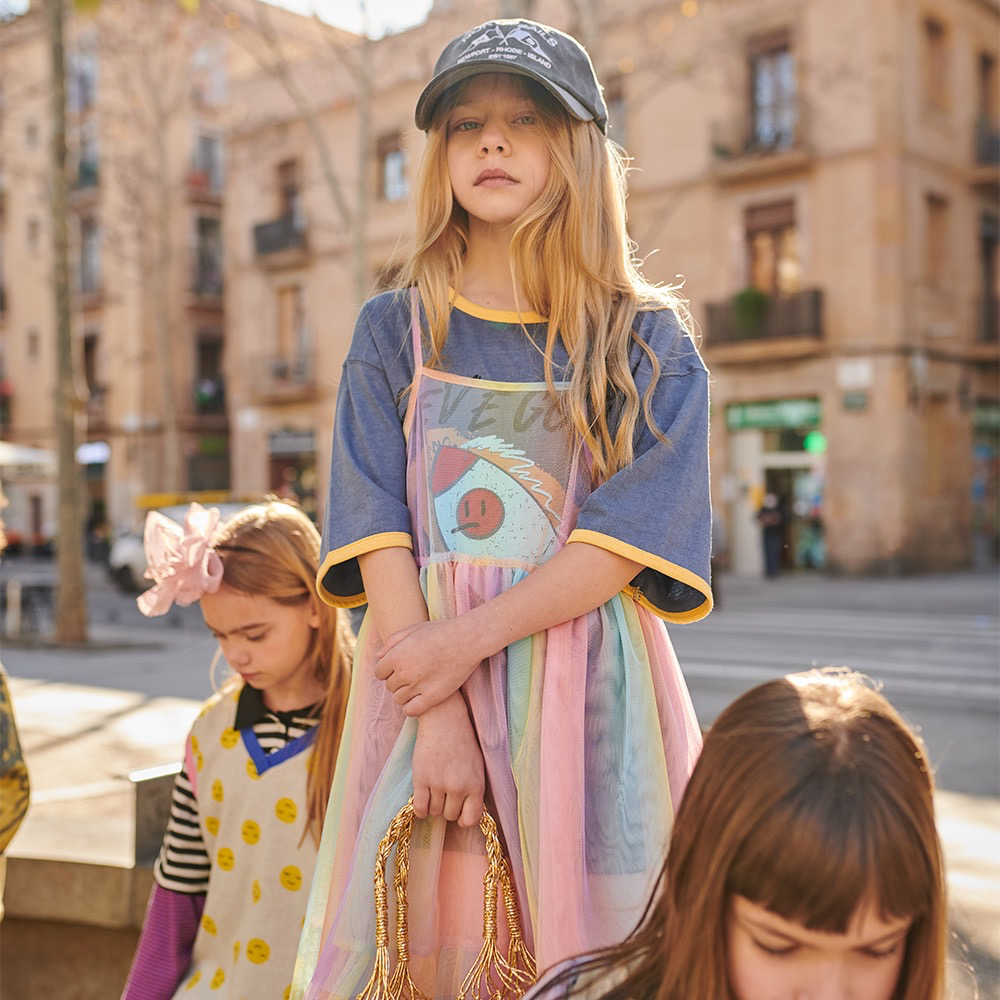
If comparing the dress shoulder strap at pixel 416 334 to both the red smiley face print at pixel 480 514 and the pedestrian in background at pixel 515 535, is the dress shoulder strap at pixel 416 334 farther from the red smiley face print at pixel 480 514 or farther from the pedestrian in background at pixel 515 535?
the red smiley face print at pixel 480 514

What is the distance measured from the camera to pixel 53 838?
351 centimetres

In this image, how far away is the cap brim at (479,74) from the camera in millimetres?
1805

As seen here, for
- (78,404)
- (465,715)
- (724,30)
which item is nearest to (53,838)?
(465,715)

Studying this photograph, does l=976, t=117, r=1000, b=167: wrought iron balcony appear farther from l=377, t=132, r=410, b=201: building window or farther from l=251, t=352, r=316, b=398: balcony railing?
l=251, t=352, r=316, b=398: balcony railing

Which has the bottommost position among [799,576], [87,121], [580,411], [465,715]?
[799,576]

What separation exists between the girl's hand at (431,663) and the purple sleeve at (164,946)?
1029mm

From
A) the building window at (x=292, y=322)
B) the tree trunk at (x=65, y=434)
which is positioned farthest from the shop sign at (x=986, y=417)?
the tree trunk at (x=65, y=434)

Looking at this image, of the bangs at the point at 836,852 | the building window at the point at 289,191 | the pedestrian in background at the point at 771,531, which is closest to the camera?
the bangs at the point at 836,852

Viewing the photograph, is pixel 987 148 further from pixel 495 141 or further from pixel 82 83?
pixel 82 83

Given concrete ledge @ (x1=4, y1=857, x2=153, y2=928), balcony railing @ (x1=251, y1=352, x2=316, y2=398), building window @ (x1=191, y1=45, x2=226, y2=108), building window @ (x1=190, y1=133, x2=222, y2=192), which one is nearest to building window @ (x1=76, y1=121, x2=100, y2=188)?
building window @ (x1=190, y1=133, x2=222, y2=192)

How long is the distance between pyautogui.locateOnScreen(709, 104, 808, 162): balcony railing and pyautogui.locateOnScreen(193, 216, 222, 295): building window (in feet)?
54.6

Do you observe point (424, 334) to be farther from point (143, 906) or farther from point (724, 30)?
point (724, 30)

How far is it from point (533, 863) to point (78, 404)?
1154 centimetres

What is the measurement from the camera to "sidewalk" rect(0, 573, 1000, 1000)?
319cm
